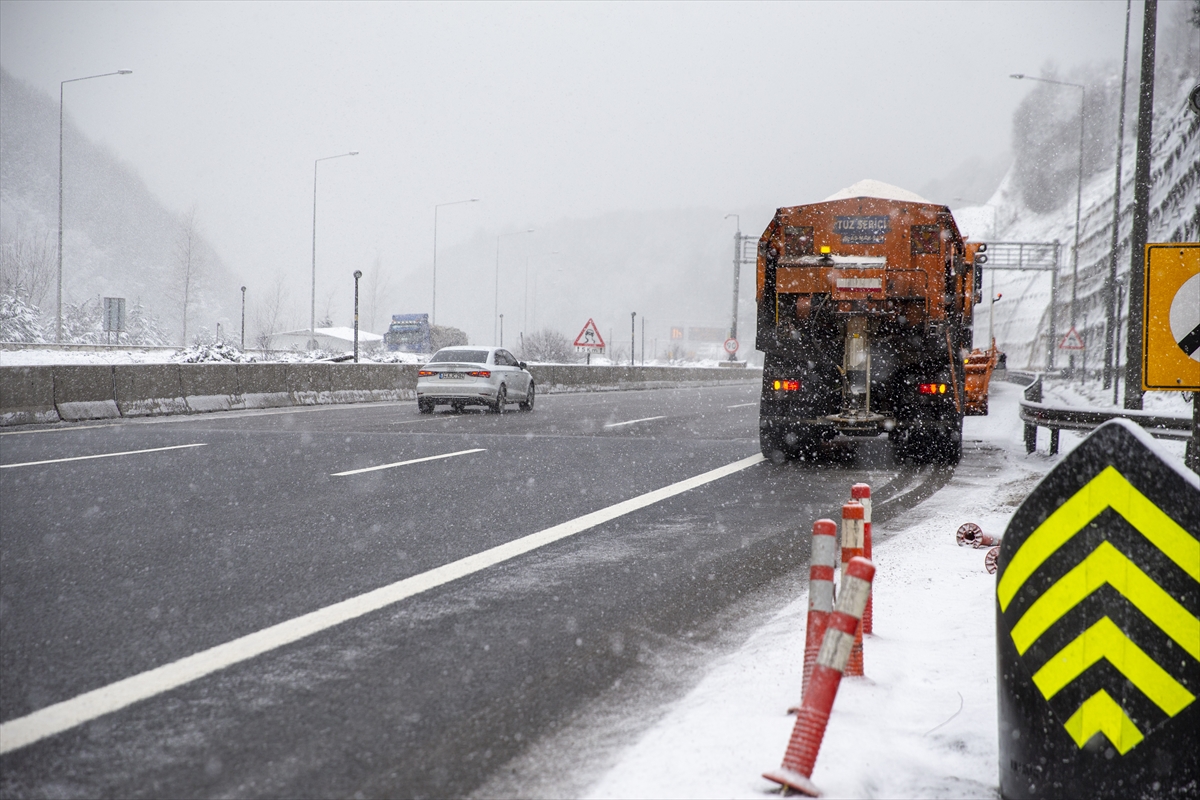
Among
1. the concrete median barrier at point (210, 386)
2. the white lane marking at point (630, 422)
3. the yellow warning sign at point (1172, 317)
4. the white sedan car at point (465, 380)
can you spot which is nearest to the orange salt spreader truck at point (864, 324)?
the white lane marking at point (630, 422)

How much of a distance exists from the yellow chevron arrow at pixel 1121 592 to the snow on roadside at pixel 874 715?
70cm

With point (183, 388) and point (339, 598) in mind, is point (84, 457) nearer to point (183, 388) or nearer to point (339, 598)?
point (339, 598)

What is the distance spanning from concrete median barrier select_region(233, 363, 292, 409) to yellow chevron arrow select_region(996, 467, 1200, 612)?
19845 mm

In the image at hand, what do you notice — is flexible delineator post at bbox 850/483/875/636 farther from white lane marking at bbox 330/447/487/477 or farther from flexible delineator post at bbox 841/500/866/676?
white lane marking at bbox 330/447/487/477

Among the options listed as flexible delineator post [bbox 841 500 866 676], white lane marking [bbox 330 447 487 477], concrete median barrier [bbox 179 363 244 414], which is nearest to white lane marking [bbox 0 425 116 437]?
concrete median barrier [bbox 179 363 244 414]

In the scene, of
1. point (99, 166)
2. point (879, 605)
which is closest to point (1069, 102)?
point (879, 605)

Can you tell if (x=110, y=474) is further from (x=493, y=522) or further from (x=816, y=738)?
(x=816, y=738)

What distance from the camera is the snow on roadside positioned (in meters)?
3.09

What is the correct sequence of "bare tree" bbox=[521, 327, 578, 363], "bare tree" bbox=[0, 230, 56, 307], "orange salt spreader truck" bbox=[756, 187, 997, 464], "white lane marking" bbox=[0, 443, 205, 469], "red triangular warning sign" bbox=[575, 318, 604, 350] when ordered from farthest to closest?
"bare tree" bbox=[521, 327, 578, 363], "bare tree" bbox=[0, 230, 56, 307], "red triangular warning sign" bbox=[575, 318, 604, 350], "orange salt spreader truck" bbox=[756, 187, 997, 464], "white lane marking" bbox=[0, 443, 205, 469]

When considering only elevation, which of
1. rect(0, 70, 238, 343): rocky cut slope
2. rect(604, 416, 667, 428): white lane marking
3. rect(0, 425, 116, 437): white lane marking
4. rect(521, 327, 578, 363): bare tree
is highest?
rect(0, 70, 238, 343): rocky cut slope

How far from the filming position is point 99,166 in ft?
514

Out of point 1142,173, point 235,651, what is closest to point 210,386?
point 1142,173

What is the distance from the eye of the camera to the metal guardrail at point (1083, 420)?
1023 cm

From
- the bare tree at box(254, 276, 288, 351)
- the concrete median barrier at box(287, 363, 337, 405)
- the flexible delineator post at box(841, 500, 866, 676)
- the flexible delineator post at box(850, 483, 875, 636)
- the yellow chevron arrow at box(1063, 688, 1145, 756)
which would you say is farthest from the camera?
the bare tree at box(254, 276, 288, 351)
